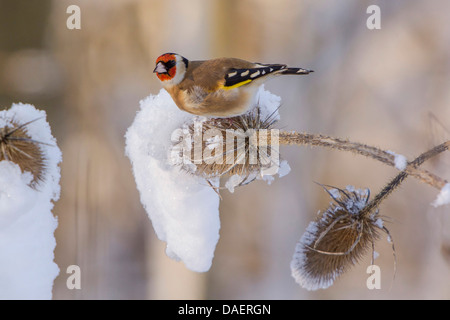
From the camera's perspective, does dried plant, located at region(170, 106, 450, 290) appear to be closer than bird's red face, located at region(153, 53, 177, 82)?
Yes

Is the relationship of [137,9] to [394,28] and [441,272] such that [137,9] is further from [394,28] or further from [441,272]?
[441,272]

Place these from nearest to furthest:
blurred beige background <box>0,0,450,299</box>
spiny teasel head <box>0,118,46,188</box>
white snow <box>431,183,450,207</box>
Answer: white snow <box>431,183,450,207</box> → spiny teasel head <box>0,118,46,188</box> → blurred beige background <box>0,0,450,299</box>

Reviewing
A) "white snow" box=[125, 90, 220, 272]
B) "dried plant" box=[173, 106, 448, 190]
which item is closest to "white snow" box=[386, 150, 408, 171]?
"dried plant" box=[173, 106, 448, 190]

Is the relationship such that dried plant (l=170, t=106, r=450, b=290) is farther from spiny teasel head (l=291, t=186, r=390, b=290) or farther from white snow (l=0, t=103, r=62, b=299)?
white snow (l=0, t=103, r=62, b=299)

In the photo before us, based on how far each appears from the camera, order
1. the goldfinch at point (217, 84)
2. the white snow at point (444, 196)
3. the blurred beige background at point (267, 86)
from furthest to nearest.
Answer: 1. the blurred beige background at point (267, 86)
2. the goldfinch at point (217, 84)
3. the white snow at point (444, 196)

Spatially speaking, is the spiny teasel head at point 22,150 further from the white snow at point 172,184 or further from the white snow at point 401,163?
the white snow at point 401,163

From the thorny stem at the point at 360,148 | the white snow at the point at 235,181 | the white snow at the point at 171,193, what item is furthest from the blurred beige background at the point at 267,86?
the thorny stem at the point at 360,148

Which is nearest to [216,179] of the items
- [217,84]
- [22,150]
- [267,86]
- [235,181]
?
[235,181]
